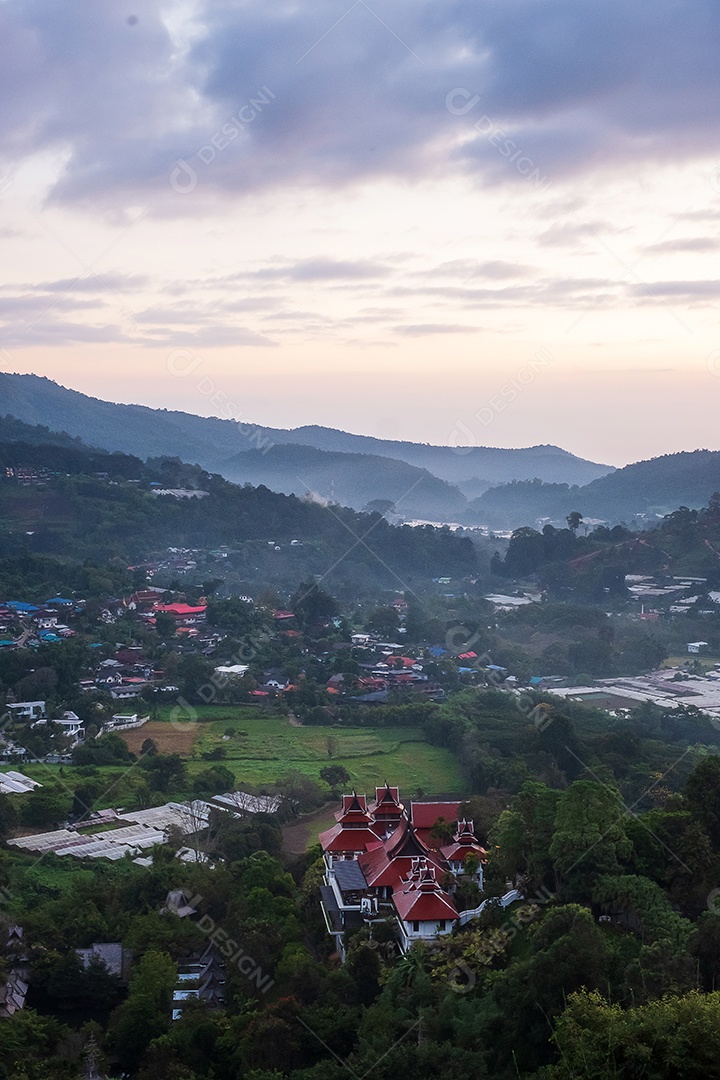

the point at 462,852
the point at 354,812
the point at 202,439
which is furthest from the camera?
the point at 202,439

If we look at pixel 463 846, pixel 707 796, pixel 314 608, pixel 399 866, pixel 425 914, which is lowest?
pixel 425 914

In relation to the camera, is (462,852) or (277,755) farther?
(277,755)

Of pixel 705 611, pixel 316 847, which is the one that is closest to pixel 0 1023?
pixel 316 847

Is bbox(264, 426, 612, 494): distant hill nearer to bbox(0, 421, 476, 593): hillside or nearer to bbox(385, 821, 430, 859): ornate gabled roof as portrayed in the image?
bbox(0, 421, 476, 593): hillside

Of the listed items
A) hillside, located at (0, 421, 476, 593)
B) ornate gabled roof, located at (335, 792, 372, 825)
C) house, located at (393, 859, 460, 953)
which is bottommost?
house, located at (393, 859, 460, 953)

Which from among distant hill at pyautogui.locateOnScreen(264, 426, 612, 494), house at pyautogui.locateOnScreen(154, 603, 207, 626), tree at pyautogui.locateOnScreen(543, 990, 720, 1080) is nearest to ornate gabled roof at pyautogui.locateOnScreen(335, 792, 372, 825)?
tree at pyautogui.locateOnScreen(543, 990, 720, 1080)

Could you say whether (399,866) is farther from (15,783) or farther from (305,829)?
(15,783)

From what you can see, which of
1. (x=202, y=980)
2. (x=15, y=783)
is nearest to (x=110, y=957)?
(x=202, y=980)
